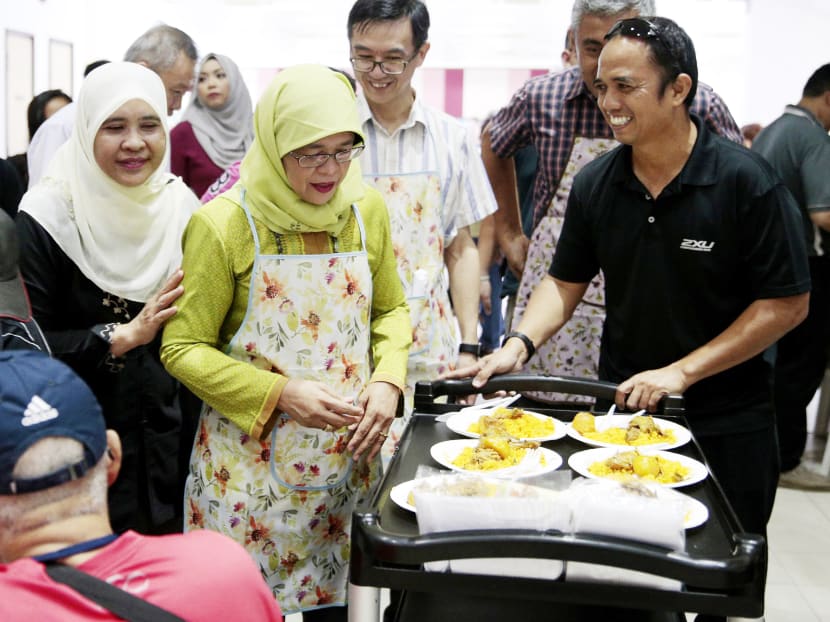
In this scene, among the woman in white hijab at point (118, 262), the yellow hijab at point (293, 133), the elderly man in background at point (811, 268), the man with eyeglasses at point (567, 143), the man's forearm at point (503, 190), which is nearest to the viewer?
the yellow hijab at point (293, 133)

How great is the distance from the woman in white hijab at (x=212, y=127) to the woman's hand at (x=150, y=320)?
79.5 inches

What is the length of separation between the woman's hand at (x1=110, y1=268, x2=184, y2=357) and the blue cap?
770 mm

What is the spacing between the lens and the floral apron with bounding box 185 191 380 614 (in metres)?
1.92

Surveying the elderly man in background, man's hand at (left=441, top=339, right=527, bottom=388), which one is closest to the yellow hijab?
man's hand at (left=441, top=339, right=527, bottom=388)

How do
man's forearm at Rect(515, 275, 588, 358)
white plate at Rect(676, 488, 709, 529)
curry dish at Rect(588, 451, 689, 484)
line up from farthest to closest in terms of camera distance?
man's forearm at Rect(515, 275, 588, 358) → curry dish at Rect(588, 451, 689, 484) → white plate at Rect(676, 488, 709, 529)

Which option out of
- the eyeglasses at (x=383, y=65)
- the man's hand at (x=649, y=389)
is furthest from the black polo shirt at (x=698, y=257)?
the eyeglasses at (x=383, y=65)

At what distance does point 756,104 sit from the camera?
6961mm

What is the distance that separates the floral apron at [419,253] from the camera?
2535 millimetres

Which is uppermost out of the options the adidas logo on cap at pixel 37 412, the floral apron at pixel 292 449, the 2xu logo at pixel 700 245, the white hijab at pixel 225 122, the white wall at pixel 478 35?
the white wall at pixel 478 35

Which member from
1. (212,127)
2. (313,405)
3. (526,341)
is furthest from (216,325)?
(212,127)

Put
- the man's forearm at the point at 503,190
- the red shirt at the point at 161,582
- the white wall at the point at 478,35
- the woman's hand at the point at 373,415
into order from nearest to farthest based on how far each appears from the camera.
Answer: the red shirt at the point at 161,582
the woman's hand at the point at 373,415
the man's forearm at the point at 503,190
the white wall at the point at 478,35

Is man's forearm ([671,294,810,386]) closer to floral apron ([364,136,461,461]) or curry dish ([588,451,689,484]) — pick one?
curry dish ([588,451,689,484])

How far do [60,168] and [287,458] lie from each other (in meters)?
0.98

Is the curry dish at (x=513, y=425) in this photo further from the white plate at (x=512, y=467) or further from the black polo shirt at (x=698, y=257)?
the black polo shirt at (x=698, y=257)
